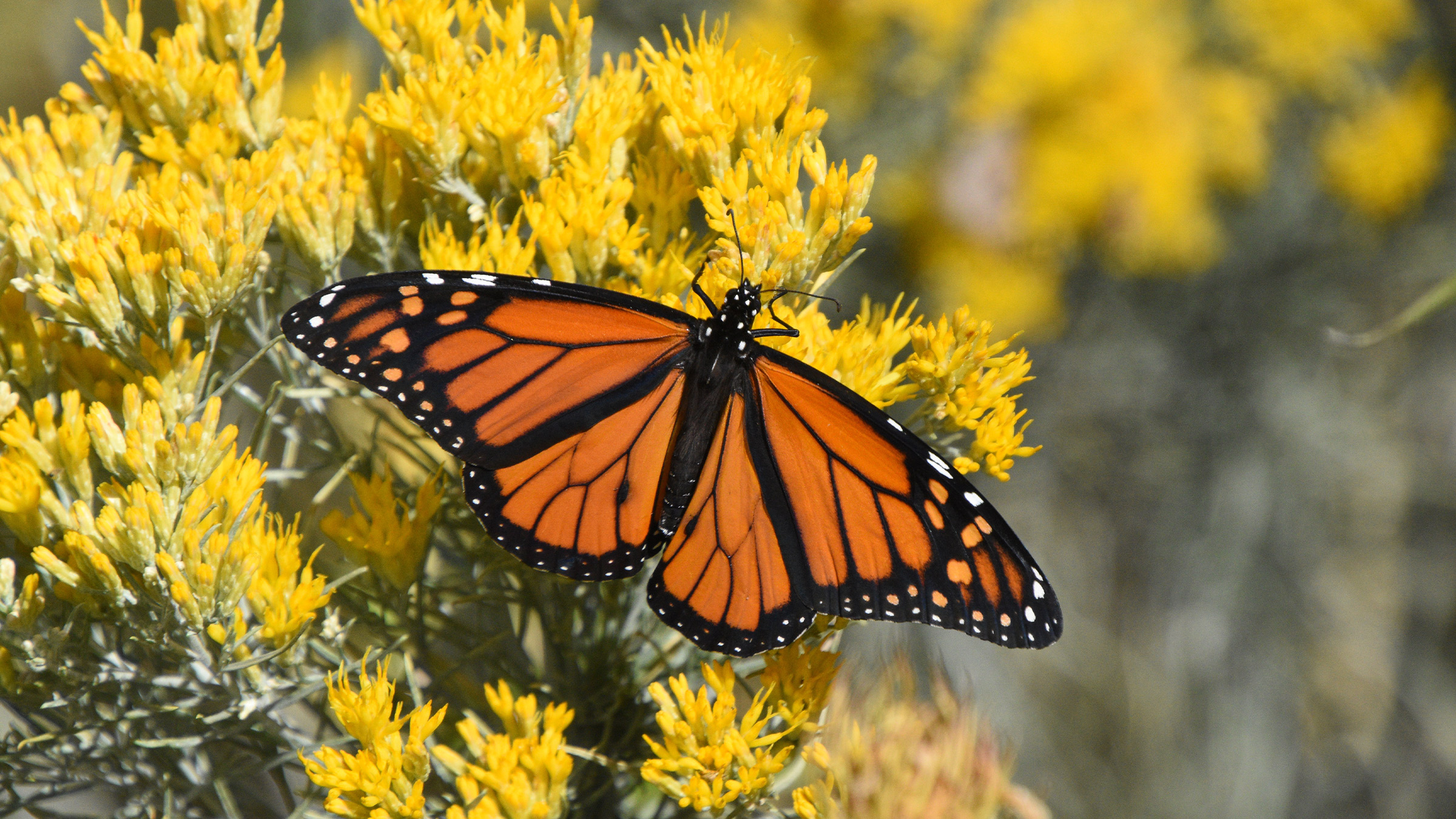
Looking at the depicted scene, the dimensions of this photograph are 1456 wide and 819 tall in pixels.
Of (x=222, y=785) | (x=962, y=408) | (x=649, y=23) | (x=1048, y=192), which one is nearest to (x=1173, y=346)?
(x=1048, y=192)

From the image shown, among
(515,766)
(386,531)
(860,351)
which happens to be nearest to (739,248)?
(860,351)

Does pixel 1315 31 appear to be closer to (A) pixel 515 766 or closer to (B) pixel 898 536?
(B) pixel 898 536

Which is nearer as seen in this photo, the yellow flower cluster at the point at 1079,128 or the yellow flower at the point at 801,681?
the yellow flower at the point at 801,681

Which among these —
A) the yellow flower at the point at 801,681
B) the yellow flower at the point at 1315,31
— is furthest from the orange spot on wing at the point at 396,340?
the yellow flower at the point at 1315,31

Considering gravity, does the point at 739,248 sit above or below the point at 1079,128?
below

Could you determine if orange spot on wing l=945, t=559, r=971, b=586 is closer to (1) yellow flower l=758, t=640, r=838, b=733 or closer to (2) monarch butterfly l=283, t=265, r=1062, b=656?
(2) monarch butterfly l=283, t=265, r=1062, b=656

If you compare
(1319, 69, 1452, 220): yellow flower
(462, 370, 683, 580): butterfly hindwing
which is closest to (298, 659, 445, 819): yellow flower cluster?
(462, 370, 683, 580): butterfly hindwing

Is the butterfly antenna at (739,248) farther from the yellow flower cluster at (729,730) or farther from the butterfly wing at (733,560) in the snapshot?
the yellow flower cluster at (729,730)

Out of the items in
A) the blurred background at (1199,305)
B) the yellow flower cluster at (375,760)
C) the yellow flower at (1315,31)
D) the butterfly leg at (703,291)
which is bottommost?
the yellow flower cluster at (375,760)
